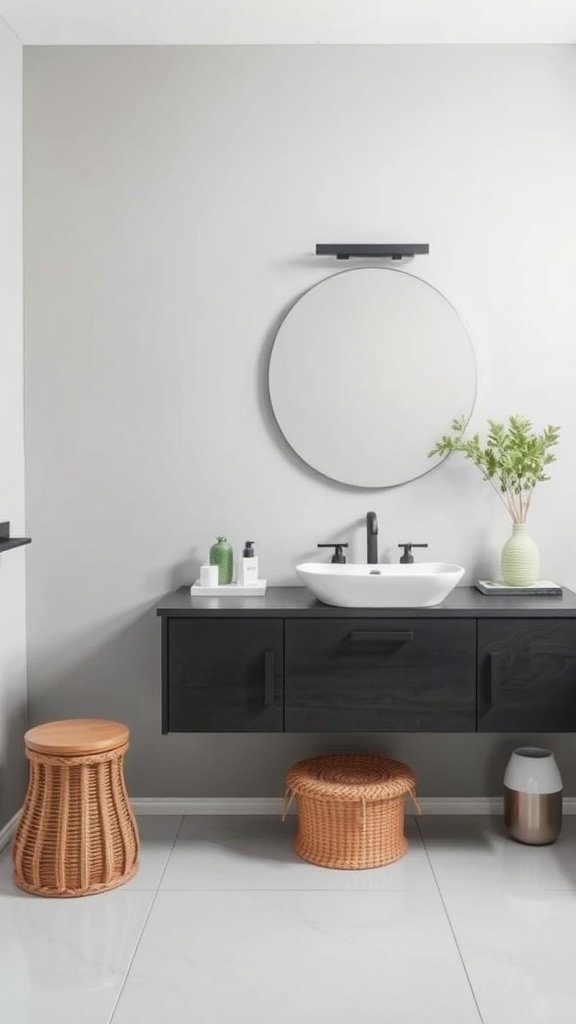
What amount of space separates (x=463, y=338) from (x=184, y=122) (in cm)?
118

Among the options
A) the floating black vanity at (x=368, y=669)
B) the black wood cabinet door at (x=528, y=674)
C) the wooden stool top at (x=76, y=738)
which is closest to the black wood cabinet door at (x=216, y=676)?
the floating black vanity at (x=368, y=669)

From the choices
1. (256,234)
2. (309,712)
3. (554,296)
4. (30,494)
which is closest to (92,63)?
(256,234)

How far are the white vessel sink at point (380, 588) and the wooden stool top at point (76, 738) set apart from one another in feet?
2.37

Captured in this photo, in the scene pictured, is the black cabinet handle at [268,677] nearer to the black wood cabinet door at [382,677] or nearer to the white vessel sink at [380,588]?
the black wood cabinet door at [382,677]

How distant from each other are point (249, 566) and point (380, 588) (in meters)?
0.50

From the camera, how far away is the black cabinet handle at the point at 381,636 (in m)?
2.76

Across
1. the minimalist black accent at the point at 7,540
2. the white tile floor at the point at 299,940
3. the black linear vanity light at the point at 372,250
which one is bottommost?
the white tile floor at the point at 299,940

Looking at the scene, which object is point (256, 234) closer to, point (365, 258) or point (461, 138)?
point (365, 258)

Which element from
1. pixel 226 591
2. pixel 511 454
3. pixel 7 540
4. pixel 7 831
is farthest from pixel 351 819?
pixel 7 540

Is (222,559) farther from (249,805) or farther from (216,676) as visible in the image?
(249,805)

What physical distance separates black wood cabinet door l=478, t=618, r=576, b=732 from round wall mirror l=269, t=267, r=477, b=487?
0.67 m

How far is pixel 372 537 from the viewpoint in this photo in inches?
121

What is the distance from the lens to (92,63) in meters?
3.15

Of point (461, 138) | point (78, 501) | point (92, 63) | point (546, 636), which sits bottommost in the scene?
point (546, 636)
